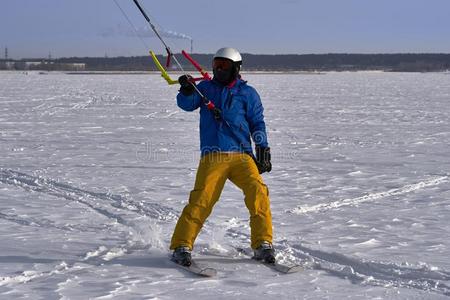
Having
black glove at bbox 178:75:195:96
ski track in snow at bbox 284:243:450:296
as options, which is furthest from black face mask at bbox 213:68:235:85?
ski track in snow at bbox 284:243:450:296

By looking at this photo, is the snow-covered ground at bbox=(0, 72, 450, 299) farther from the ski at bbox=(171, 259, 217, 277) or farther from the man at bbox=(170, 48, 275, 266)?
the man at bbox=(170, 48, 275, 266)

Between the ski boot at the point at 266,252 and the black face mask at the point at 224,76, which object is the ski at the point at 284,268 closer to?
the ski boot at the point at 266,252

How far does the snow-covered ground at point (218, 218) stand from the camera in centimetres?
378

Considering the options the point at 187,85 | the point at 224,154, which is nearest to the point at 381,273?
the point at 224,154

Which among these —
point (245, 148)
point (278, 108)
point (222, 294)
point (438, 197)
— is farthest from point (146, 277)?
point (278, 108)

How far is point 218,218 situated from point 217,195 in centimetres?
146

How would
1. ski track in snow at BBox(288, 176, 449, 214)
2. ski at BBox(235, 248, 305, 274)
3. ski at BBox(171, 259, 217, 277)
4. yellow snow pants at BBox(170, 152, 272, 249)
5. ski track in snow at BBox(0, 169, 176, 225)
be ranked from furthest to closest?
ski track in snow at BBox(288, 176, 449, 214) < ski track in snow at BBox(0, 169, 176, 225) < yellow snow pants at BBox(170, 152, 272, 249) < ski at BBox(235, 248, 305, 274) < ski at BBox(171, 259, 217, 277)

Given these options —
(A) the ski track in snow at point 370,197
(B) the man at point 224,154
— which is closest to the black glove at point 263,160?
(B) the man at point 224,154

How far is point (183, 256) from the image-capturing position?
4.07m

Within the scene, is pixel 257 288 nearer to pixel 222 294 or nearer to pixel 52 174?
pixel 222 294

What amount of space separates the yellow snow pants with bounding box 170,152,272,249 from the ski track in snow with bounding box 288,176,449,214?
6.05ft

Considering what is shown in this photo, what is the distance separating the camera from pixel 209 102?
4.11m

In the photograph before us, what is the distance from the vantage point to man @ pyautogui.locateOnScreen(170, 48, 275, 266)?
4125 mm

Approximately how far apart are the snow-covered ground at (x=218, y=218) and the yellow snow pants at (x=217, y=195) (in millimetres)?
223
